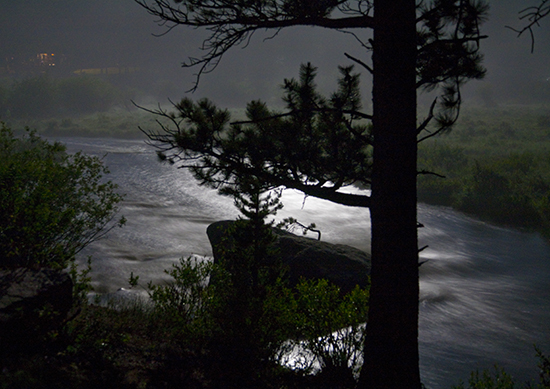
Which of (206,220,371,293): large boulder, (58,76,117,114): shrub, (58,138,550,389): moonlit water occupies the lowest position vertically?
(58,138,550,389): moonlit water

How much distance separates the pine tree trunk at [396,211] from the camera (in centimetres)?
370

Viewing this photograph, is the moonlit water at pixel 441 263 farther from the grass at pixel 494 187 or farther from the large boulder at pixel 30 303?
the large boulder at pixel 30 303

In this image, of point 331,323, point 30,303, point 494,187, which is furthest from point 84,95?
point 331,323

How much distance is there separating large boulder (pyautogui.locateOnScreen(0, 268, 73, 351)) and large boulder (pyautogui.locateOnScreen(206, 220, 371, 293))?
14.3 ft

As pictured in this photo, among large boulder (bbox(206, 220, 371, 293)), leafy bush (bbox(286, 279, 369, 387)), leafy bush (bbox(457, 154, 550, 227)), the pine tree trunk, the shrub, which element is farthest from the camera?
the shrub

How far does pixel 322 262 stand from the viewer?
841 cm

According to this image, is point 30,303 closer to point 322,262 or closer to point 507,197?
point 322,262

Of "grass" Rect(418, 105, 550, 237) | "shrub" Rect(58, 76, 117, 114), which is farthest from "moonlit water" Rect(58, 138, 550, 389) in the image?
"shrub" Rect(58, 76, 117, 114)

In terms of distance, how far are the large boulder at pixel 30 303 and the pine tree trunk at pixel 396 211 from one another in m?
2.95

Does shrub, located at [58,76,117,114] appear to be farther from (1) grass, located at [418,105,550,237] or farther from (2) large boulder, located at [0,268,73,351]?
(2) large boulder, located at [0,268,73,351]

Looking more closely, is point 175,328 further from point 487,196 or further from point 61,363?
point 487,196

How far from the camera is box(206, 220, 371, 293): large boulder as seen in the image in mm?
8227

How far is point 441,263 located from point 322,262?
728cm

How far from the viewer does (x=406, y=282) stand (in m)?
3.70
